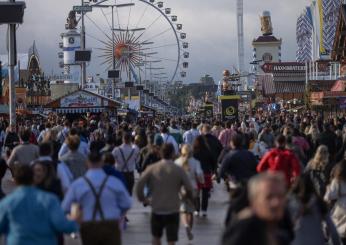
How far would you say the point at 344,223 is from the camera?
10.4 meters

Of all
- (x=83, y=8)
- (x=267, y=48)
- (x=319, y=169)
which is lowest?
(x=319, y=169)

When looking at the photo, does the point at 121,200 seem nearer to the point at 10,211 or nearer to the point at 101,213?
the point at 101,213

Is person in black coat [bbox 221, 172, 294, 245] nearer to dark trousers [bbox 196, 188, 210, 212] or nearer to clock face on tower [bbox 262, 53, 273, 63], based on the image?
dark trousers [bbox 196, 188, 210, 212]

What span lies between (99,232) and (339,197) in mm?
2979

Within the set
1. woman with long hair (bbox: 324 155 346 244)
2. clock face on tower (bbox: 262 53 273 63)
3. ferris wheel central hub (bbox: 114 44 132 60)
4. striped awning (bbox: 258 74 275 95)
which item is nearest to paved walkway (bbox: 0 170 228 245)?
woman with long hair (bbox: 324 155 346 244)

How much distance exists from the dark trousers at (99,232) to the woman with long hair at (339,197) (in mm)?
2725

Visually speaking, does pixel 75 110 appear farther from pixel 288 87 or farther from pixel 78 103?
pixel 288 87

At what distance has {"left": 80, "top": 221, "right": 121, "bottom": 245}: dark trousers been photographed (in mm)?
9023

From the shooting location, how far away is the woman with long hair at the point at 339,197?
1048 cm

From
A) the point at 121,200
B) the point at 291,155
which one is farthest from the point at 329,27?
the point at 121,200

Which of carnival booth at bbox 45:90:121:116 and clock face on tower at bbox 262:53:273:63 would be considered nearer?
carnival booth at bbox 45:90:121:116

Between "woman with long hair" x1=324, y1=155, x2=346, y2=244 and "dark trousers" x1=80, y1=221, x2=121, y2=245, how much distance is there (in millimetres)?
2725

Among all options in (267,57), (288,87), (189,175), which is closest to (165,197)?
(189,175)

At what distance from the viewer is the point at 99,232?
9.02 meters
